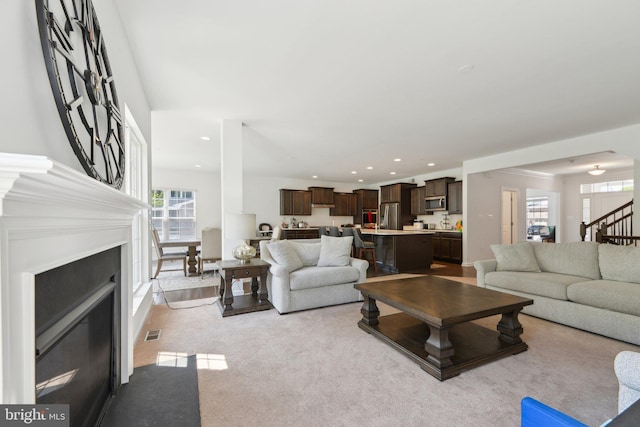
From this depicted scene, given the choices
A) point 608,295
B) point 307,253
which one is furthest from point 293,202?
point 608,295

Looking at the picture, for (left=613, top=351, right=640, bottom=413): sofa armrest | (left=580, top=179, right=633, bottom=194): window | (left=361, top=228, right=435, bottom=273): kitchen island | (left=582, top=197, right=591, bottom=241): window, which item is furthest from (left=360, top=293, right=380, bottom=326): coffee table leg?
(left=580, top=179, right=633, bottom=194): window

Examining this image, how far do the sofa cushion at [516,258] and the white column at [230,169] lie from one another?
3.63 m

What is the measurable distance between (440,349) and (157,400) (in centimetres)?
192

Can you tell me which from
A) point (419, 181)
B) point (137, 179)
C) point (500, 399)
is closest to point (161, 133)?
point (137, 179)

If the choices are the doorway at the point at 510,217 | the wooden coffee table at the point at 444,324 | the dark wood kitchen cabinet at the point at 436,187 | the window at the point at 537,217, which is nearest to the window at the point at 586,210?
the window at the point at 537,217

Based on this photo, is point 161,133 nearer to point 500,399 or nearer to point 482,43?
point 482,43

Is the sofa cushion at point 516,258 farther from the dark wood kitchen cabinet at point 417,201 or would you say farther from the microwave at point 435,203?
the dark wood kitchen cabinet at point 417,201

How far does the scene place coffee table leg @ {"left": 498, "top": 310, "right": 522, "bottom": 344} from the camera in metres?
2.36

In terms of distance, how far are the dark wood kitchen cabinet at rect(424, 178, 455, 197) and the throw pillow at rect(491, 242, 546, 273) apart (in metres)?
4.11

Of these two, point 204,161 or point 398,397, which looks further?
point 204,161

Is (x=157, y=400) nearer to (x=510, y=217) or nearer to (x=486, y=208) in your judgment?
(x=486, y=208)

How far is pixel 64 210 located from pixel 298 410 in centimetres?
159

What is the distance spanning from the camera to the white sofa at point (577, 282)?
256 cm

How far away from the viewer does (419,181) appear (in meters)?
8.91
